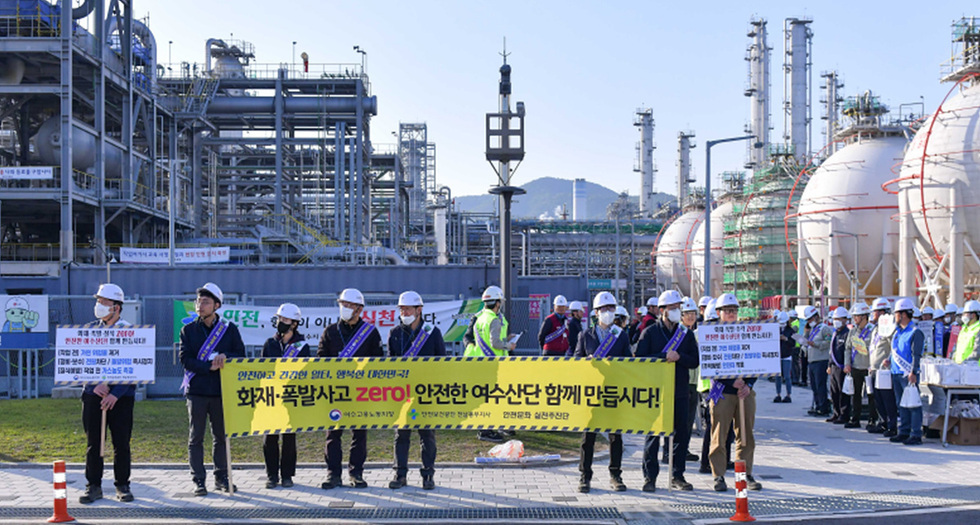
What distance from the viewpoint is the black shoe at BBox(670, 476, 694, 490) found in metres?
9.74

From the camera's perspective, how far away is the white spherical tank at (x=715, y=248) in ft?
201

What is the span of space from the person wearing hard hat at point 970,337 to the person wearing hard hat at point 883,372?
3.60 feet

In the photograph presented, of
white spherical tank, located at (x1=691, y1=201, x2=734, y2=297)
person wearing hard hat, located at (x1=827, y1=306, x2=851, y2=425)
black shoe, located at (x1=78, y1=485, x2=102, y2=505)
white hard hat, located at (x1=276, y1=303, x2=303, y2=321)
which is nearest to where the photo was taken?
black shoe, located at (x1=78, y1=485, x2=102, y2=505)

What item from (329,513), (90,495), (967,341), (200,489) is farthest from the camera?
(967,341)

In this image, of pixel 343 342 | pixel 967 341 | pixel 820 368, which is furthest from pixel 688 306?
pixel 820 368

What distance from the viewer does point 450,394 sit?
9.80 metres

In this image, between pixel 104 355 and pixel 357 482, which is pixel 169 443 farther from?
pixel 357 482

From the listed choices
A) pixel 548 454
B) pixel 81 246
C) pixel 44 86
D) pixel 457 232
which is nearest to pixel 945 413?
pixel 548 454

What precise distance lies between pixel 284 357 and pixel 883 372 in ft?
29.6

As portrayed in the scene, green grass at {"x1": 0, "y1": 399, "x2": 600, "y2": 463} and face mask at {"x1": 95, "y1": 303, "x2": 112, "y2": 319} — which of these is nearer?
face mask at {"x1": 95, "y1": 303, "x2": 112, "y2": 319}

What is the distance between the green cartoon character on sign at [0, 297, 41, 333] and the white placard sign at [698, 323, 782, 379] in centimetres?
1509

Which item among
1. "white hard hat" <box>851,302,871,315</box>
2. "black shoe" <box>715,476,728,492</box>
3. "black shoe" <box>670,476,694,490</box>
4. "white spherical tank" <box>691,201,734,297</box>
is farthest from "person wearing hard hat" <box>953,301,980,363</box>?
"white spherical tank" <box>691,201,734,297</box>

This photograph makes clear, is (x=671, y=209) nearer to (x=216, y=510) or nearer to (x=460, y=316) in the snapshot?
(x=460, y=316)

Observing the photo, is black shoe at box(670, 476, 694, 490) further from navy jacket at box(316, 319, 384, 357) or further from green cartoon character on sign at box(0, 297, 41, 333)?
green cartoon character on sign at box(0, 297, 41, 333)
